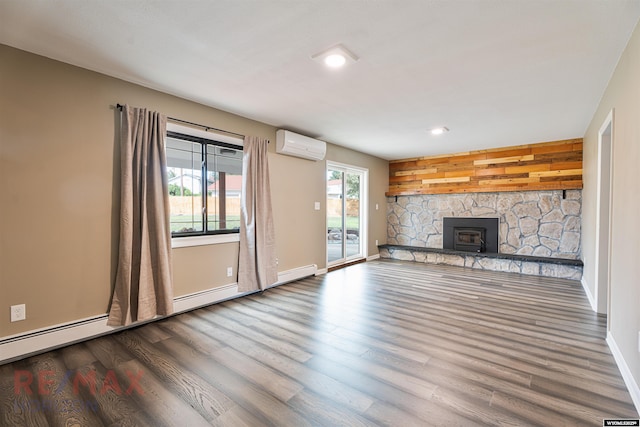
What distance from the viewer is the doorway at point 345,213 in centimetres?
587

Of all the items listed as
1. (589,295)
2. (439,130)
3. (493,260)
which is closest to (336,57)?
(439,130)

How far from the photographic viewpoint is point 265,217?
13.6 ft

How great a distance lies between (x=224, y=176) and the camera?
154 inches

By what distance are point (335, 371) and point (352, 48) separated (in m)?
2.39

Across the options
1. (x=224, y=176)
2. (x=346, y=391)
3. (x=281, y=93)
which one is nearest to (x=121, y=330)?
(x=224, y=176)

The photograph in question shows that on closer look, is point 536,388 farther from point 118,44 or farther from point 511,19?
point 118,44

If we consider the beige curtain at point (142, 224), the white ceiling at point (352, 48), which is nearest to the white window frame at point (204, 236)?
the beige curtain at point (142, 224)

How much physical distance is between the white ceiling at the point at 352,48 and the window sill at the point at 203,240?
1.57 meters

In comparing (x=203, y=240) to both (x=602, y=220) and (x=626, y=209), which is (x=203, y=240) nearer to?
(x=626, y=209)

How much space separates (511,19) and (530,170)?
4.52 meters

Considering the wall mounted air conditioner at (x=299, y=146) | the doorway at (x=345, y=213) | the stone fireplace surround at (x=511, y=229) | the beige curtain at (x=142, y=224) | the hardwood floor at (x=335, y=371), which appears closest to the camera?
the hardwood floor at (x=335, y=371)

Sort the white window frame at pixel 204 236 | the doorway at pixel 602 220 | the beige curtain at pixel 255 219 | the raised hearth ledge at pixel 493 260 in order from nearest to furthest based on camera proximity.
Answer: the doorway at pixel 602 220 → the white window frame at pixel 204 236 → the beige curtain at pixel 255 219 → the raised hearth ledge at pixel 493 260

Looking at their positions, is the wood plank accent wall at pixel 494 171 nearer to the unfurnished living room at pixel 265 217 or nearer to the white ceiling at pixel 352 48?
the unfurnished living room at pixel 265 217

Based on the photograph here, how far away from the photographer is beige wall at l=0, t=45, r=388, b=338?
2287mm
